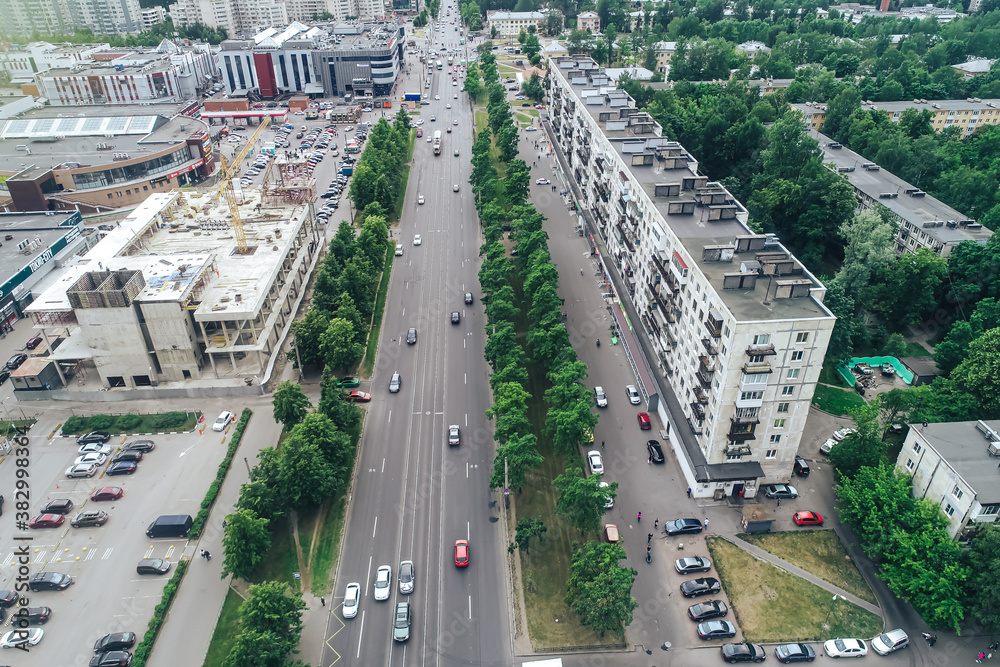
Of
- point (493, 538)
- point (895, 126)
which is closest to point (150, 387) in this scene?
point (493, 538)

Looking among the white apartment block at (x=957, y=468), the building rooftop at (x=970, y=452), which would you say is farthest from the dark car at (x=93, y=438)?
the building rooftop at (x=970, y=452)

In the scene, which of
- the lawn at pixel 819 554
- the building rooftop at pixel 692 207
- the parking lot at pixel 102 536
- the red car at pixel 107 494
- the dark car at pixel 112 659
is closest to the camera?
the dark car at pixel 112 659

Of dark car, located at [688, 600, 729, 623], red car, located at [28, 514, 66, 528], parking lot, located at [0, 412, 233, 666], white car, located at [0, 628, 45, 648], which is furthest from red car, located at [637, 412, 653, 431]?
red car, located at [28, 514, 66, 528]

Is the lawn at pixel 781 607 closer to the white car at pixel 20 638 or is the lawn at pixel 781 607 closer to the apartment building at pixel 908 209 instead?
the white car at pixel 20 638

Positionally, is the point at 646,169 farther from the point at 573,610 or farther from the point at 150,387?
the point at 150,387

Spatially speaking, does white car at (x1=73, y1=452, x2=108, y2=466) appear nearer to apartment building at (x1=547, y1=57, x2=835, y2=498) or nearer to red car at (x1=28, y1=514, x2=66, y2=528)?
red car at (x1=28, y1=514, x2=66, y2=528)

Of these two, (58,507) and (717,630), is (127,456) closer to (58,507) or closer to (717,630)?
(58,507)
